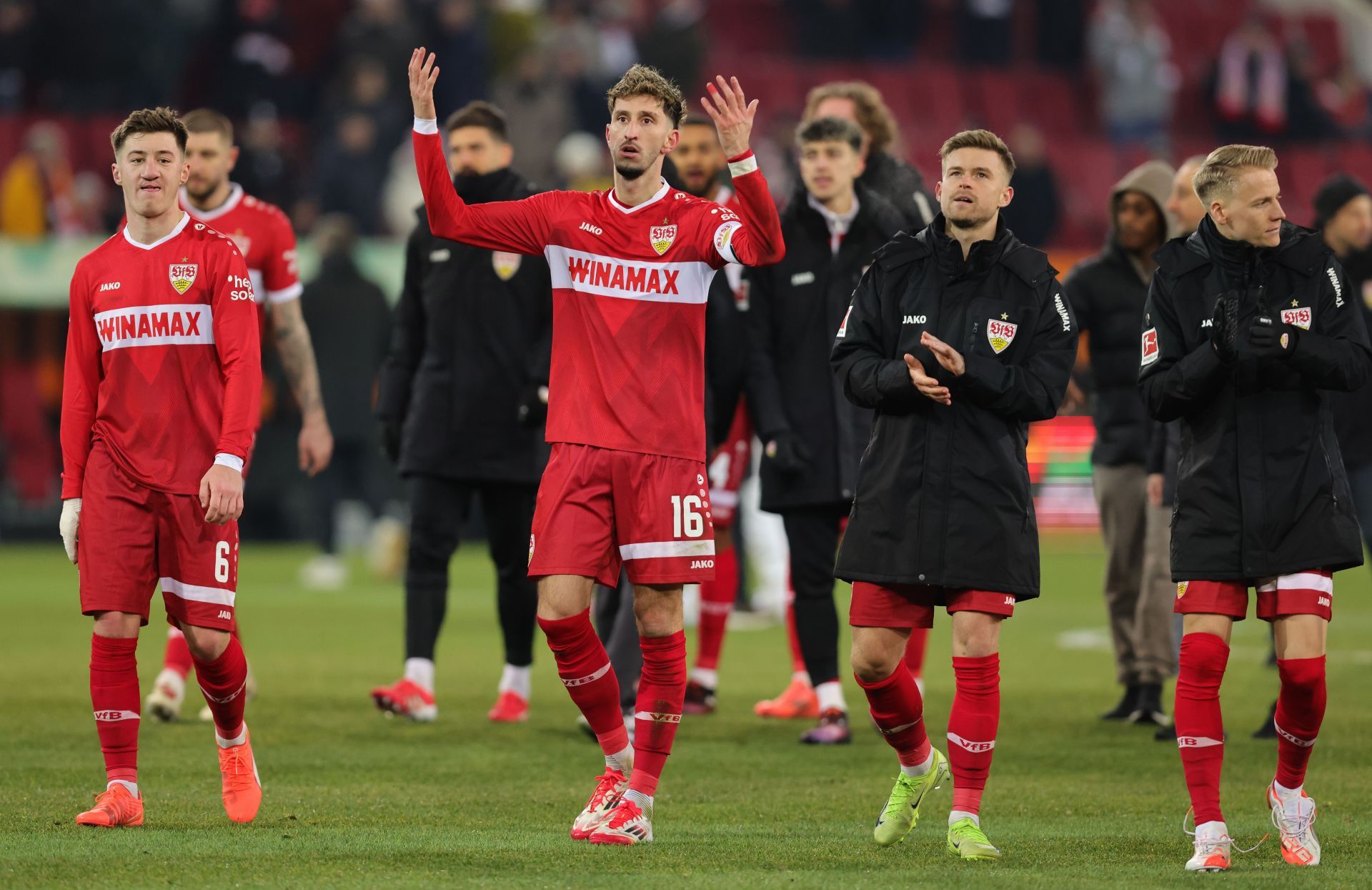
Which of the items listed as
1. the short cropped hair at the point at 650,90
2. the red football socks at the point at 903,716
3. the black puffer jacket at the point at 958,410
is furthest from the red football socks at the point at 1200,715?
the short cropped hair at the point at 650,90

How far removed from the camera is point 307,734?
26.8ft

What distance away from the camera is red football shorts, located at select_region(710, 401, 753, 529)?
30.5ft

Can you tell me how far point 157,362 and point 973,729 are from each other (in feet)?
8.75

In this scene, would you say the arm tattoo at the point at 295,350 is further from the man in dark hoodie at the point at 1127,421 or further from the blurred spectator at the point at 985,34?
the blurred spectator at the point at 985,34

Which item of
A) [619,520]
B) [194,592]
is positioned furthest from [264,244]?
[619,520]

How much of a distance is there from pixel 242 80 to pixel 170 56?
29.3 inches

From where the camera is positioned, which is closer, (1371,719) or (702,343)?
(702,343)

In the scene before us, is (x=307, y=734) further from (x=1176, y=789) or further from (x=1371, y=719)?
(x=1371, y=719)

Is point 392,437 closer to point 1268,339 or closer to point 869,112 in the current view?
point 869,112

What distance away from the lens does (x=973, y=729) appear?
5.74 m

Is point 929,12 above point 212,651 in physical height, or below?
above

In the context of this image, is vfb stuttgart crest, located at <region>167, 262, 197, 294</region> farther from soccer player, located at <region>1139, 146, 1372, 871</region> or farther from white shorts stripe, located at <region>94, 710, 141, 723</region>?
soccer player, located at <region>1139, 146, 1372, 871</region>

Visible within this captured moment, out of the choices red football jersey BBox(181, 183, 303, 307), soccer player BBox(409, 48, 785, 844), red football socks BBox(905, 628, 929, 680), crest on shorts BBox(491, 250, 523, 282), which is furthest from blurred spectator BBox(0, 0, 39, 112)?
soccer player BBox(409, 48, 785, 844)

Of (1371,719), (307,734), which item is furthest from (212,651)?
(1371,719)
